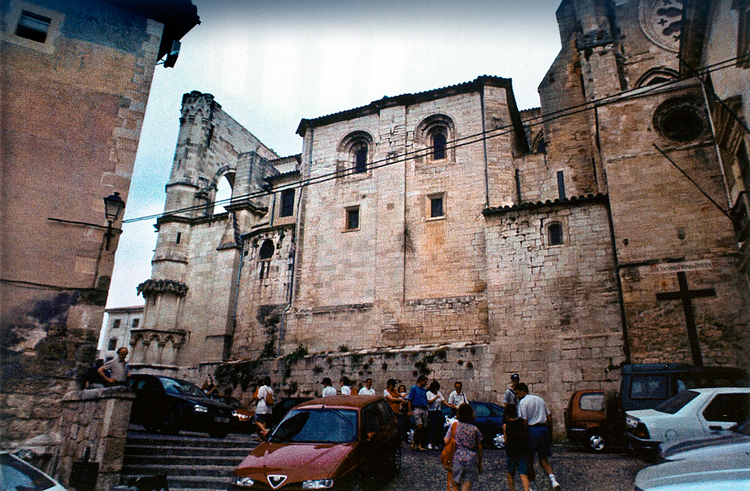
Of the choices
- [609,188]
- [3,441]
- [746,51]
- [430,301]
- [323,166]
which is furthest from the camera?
[323,166]

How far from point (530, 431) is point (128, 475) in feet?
20.7

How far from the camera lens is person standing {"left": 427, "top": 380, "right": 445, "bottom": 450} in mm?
10758

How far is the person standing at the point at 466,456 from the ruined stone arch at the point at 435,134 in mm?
15705

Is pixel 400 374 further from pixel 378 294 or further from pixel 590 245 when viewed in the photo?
A: pixel 590 245

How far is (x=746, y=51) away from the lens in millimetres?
10234

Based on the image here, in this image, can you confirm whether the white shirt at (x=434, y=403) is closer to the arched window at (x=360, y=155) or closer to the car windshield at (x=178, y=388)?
the car windshield at (x=178, y=388)

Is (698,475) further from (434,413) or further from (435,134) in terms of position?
(435,134)

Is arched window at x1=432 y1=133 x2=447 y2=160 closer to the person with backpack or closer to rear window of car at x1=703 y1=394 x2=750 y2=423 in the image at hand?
the person with backpack

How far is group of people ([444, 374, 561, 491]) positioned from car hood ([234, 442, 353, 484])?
57.0 inches

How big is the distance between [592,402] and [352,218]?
12.9 metres

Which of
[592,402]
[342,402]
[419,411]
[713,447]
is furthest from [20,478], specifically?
[592,402]

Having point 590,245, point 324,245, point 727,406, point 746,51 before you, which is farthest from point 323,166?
point 727,406

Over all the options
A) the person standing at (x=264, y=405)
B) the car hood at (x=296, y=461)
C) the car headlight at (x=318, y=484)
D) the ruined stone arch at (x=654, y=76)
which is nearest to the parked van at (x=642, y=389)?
the car hood at (x=296, y=461)

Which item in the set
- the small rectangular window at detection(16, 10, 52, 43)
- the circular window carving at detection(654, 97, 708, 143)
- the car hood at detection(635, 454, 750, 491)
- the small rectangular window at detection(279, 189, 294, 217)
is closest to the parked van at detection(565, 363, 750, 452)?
the car hood at detection(635, 454, 750, 491)
